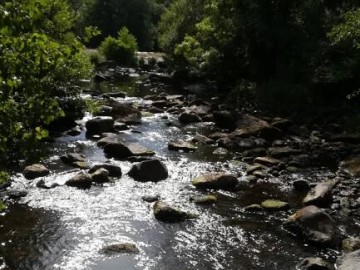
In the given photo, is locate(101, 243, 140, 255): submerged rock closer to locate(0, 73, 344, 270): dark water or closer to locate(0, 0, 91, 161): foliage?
locate(0, 73, 344, 270): dark water

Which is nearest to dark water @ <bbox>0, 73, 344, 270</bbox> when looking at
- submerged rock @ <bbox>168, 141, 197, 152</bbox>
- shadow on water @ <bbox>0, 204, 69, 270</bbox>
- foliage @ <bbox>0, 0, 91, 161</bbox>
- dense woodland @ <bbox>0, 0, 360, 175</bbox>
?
shadow on water @ <bbox>0, 204, 69, 270</bbox>

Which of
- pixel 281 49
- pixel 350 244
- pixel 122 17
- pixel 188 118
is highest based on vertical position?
pixel 281 49

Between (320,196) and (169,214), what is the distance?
4.16 metres

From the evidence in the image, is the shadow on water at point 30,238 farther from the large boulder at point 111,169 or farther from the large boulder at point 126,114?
the large boulder at point 126,114

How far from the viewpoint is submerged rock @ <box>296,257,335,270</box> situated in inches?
343

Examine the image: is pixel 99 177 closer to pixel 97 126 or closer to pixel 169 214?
pixel 169 214

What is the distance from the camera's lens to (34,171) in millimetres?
13586

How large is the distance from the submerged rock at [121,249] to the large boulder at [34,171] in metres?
5.03

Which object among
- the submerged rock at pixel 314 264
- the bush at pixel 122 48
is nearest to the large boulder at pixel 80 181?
the submerged rock at pixel 314 264

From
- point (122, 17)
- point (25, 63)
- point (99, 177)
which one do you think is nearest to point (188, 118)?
point (99, 177)

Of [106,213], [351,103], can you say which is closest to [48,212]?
[106,213]

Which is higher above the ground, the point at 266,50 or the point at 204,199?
the point at 266,50

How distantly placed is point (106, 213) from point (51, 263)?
2.63 m

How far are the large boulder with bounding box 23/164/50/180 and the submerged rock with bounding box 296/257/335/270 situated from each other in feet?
26.7
